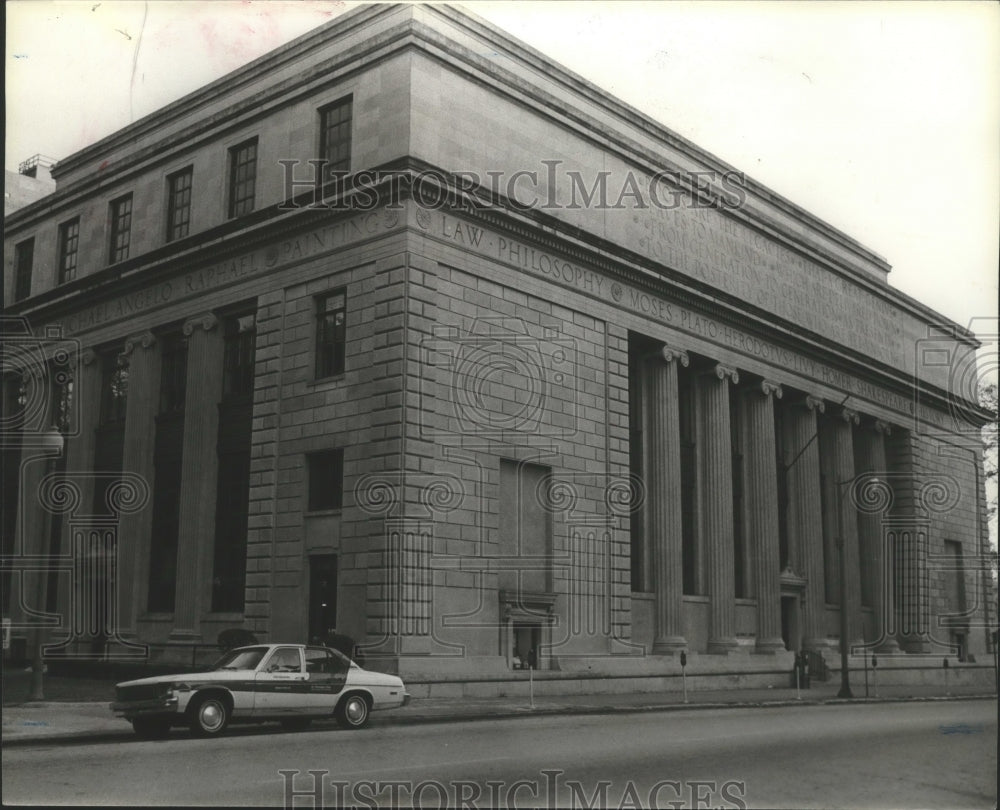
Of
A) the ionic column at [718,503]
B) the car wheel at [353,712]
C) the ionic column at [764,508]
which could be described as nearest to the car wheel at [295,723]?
the car wheel at [353,712]

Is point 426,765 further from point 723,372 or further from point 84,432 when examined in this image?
point 723,372

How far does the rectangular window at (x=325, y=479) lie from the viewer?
94.6 feet

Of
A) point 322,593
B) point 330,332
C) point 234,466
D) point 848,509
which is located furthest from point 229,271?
point 848,509

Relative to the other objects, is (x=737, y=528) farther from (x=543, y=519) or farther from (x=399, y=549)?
(x=399, y=549)

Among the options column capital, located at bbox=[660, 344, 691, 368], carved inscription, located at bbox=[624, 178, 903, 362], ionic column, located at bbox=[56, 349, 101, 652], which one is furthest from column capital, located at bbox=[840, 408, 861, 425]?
ionic column, located at bbox=[56, 349, 101, 652]

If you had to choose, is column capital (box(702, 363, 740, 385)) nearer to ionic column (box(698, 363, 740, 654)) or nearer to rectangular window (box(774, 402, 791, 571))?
ionic column (box(698, 363, 740, 654))

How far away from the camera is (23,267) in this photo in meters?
41.8

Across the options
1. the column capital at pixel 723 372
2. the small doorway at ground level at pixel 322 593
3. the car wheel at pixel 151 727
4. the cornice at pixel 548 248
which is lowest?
the car wheel at pixel 151 727

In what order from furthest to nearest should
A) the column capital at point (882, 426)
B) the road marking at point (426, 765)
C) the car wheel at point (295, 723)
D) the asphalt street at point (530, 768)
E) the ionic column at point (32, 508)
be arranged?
1. the column capital at point (882, 426)
2. the ionic column at point (32, 508)
3. the car wheel at point (295, 723)
4. the road marking at point (426, 765)
5. the asphalt street at point (530, 768)

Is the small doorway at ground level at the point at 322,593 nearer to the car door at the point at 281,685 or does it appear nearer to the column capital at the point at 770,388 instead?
the car door at the point at 281,685

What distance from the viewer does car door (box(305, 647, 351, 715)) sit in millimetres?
18625

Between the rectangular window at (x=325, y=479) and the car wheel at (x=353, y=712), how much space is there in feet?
31.6

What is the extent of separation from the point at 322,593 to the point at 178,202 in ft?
47.9

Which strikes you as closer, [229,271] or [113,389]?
[229,271]
